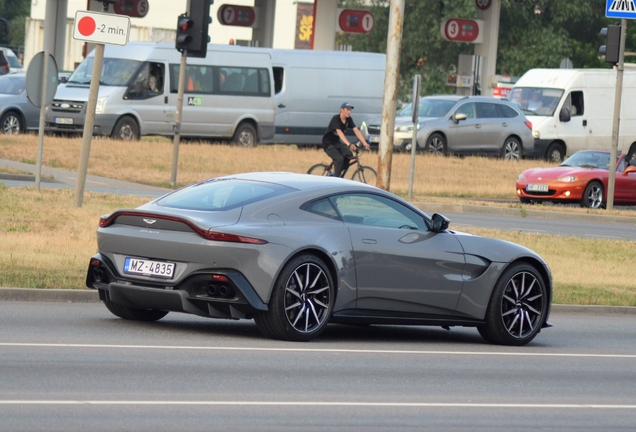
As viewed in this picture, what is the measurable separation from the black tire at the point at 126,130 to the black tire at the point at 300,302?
80.9ft

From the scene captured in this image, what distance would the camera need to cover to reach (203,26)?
23.6 m

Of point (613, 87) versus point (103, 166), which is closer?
point (103, 166)

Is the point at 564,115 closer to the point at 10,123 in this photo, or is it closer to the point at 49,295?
the point at 10,123

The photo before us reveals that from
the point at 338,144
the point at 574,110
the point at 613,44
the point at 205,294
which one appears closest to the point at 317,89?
the point at 574,110

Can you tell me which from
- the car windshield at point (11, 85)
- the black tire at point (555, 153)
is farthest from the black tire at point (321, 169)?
the black tire at point (555, 153)

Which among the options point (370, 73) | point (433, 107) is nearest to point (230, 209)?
point (433, 107)

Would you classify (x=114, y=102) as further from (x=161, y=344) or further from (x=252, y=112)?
(x=161, y=344)

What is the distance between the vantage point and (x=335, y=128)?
80.4 feet

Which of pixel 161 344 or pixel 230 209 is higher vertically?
pixel 230 209

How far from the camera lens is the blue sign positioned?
80.5 feet

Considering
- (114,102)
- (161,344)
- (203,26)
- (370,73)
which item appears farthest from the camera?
(370,73)

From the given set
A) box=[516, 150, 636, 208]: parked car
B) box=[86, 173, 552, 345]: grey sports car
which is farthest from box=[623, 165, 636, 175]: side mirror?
box=[86, 173, 552, 345]: grey sports car

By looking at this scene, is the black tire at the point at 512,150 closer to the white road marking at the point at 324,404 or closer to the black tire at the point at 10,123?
the black tire at the point at 10,123

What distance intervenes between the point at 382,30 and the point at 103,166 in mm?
35614
